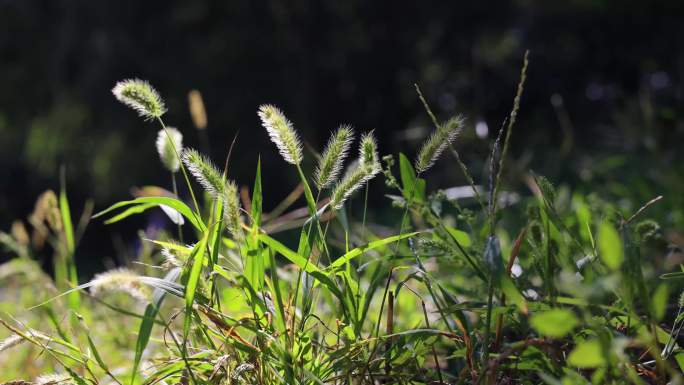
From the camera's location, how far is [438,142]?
1.28 metres

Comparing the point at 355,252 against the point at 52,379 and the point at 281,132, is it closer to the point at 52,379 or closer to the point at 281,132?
the point at 281,132

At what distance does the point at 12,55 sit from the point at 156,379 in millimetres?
8922

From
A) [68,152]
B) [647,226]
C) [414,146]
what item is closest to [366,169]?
[647,226]

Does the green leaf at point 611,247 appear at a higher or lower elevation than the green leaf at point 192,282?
higher

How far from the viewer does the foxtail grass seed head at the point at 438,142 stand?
1260 millimetres

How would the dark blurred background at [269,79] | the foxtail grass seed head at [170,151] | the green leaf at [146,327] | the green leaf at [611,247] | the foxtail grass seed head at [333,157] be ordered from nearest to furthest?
1. the green leaf at [611,247]
2. the green leaf at [146,327]
3. the foxtail grass seed head at [333,157]
4. the foxtail grass seed head at [170,151]
5. the dark blurred background at [269,79]

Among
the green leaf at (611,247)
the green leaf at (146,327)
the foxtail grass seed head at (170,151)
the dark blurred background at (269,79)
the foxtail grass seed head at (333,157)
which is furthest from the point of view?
the dark blurred background at (269,79)

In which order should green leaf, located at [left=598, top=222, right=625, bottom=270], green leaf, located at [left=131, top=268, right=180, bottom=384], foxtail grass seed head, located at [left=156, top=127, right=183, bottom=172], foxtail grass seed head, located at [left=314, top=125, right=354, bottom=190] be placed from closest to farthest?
green leaf, located at [left=598, top=222, right=625, bottom=270] → green leaf, located at [left=131, top=268, right=180, bottom=384] → foxtail grass seed head, located at [left=314, top=125, right=354, bottom=190] → foxtail grass seed head, located at [left=156, top=127, right=183, bottom=172]

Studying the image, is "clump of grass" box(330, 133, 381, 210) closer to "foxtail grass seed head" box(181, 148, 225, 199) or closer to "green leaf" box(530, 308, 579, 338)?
"foxtail grass seed head" box(181, 148, 225, 199)

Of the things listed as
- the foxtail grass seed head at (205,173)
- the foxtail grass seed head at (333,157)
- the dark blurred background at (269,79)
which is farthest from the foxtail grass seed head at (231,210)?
the dark blurred background at (269,79)

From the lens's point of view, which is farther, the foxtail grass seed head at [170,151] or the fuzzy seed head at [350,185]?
the foxtail grass seed head at [170,151]

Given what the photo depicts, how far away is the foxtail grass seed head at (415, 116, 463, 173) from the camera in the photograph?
Answer: 1.26 meters

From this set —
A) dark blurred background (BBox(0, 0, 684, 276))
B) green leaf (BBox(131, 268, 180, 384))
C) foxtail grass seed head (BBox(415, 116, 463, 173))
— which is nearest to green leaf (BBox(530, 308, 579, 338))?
foxtail grass seed head (BBox(415, 116, 463, 173))

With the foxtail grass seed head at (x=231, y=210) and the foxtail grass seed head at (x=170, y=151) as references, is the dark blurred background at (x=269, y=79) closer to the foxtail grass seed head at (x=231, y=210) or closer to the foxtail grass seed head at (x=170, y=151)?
the foxtail grass seed head at (x=170, y=151)
